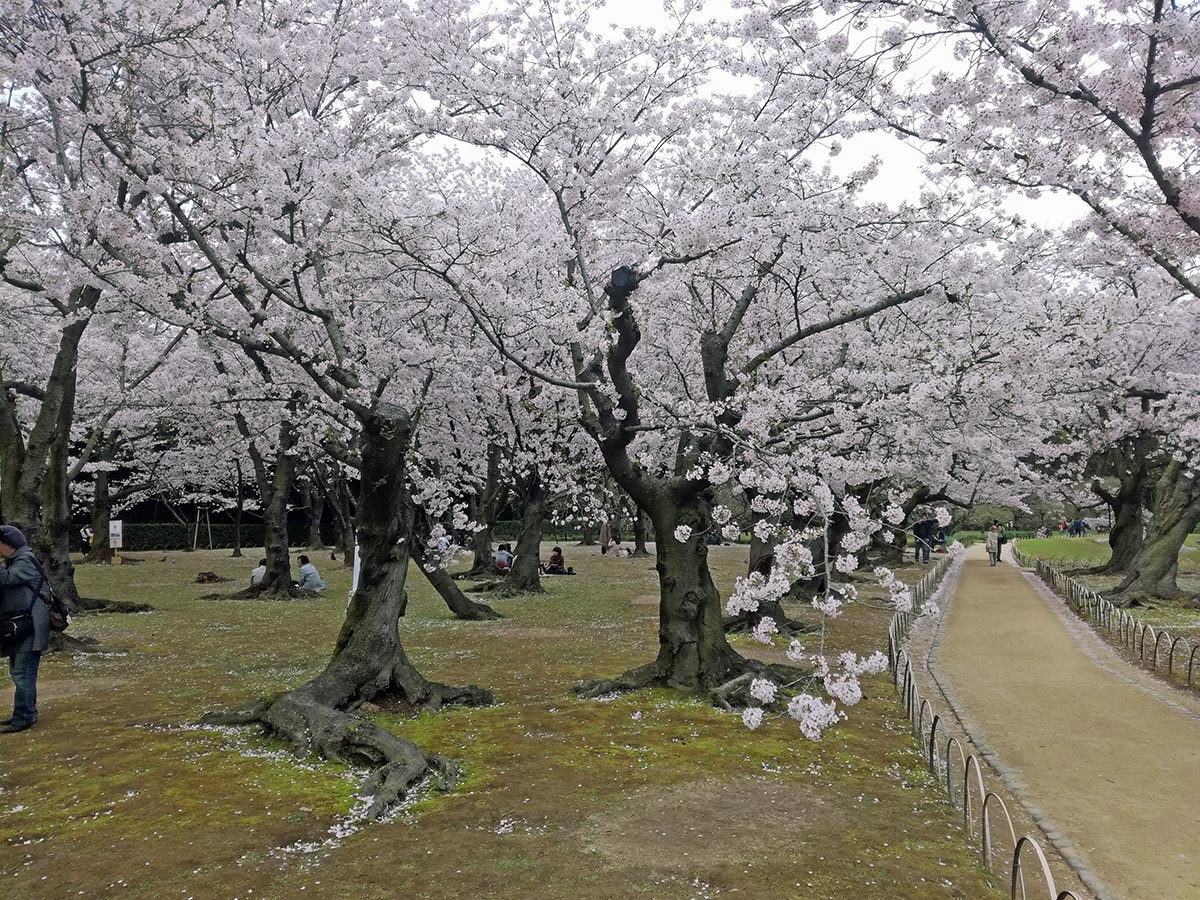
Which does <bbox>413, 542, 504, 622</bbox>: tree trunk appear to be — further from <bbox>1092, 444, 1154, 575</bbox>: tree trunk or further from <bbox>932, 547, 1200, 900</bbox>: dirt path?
<bbox>1092, 444, 1154, 575</bbox>: tree trunk

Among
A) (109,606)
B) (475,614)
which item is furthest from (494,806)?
(109,606)

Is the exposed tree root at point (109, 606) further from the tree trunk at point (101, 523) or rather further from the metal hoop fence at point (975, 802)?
the metal hoop fence at point (975, 802)

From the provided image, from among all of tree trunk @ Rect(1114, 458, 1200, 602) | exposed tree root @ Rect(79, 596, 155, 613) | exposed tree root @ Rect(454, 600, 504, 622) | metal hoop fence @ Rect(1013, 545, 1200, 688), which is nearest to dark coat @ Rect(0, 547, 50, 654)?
exposed tree root @ Rect(454, 600, 504, 622)

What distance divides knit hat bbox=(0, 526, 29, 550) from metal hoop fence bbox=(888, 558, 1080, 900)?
817 cm

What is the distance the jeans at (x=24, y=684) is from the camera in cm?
Answer: 759

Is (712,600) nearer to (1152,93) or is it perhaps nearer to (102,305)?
(1152,93)

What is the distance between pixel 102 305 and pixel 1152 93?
12.3 metres

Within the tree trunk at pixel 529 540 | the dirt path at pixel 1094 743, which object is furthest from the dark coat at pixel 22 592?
the tree trunk at pixel 529 540

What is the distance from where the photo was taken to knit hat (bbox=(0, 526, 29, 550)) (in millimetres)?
7655

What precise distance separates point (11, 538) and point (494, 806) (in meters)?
5.38

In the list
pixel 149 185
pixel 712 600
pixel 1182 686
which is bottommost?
pixel 1182 686

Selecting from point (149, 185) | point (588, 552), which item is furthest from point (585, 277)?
point (588, 552)

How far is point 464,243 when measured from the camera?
9461mm

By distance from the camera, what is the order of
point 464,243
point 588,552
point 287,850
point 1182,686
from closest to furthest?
point 287,850
point 464,243
point 1182,686
point 588,552
